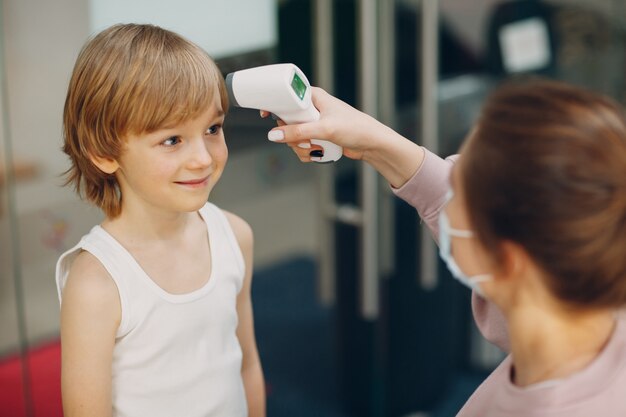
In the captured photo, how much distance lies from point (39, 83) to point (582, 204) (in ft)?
4.57

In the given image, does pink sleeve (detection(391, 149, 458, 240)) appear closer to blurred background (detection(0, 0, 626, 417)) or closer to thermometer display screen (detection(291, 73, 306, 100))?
thermometer display screen (detection(291, 73, 306, 100))

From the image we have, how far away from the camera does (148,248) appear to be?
1.57 metres

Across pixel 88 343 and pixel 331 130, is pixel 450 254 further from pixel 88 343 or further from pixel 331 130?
pixel 88 343

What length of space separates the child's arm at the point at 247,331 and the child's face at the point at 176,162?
197 mm

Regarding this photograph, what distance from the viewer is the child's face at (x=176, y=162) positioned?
147 centimetres

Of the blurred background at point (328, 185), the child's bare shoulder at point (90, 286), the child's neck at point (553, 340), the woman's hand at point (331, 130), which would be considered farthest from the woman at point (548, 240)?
the blurred background at point (328, 185)

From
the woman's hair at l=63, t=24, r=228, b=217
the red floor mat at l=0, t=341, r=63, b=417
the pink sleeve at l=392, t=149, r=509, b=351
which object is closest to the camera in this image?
the woman's hair at l=63, t=24, r=228, b=217

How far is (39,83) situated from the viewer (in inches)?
85.6

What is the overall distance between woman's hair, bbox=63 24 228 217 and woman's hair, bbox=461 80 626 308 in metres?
0.46

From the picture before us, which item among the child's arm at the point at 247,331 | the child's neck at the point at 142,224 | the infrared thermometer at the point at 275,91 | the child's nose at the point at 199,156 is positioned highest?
the infrared thermometer at the point at 275,91

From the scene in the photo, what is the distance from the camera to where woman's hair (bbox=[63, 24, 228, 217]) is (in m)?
1.44

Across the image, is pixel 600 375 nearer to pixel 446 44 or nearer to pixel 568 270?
pixel 568 270

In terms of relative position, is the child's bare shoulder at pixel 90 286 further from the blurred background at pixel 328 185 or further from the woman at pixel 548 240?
the blurred background at pixel 328 185

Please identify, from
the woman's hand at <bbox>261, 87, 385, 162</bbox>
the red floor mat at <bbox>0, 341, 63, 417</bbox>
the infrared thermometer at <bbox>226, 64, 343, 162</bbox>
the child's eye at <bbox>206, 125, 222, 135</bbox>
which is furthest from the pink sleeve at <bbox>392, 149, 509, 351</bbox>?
the red floor mat at <bbox>0, 341, 63, 417</bbox>
